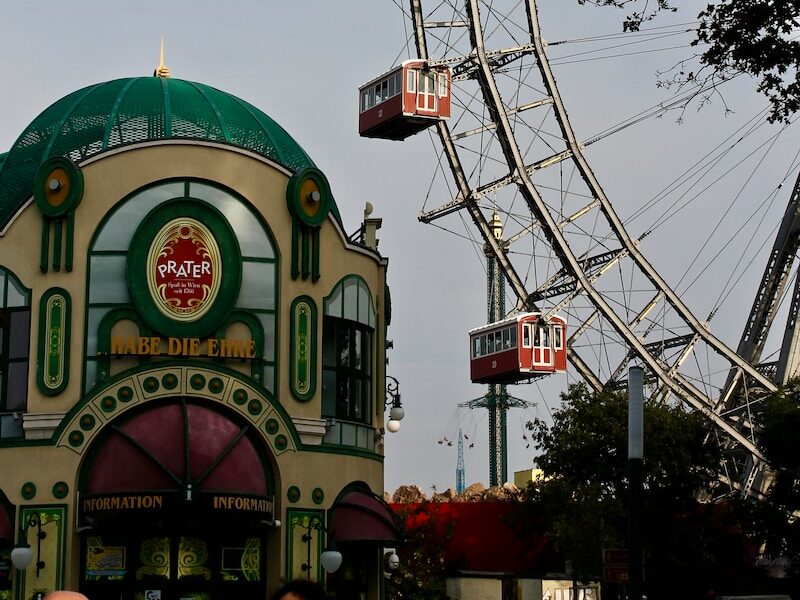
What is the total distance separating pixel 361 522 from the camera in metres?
36.9

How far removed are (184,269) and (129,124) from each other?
4.96 meters

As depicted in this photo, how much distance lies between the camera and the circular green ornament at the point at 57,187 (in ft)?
116

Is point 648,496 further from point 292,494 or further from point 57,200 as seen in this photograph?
point 57,200

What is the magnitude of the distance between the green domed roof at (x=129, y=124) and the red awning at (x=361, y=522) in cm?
740

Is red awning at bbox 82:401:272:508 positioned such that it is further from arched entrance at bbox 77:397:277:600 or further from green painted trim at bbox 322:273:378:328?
green painted trim at bbox 322:273:378:328

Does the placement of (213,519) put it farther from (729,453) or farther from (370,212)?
(729,453)

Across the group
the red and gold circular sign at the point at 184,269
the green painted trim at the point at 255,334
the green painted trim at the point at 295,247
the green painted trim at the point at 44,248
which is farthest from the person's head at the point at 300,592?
the green painted trim at the point at 295,247

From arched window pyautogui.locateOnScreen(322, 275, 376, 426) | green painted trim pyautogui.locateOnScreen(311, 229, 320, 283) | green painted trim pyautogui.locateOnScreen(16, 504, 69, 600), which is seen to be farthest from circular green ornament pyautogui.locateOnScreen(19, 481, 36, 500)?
green painted trim pyautogui.locateOnScreen(311, 229, 320, 283)

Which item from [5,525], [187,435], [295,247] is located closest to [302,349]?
[295,247]

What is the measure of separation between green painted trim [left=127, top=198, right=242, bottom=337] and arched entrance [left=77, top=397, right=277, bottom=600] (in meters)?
1.77

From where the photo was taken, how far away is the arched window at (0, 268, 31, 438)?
1391 inches

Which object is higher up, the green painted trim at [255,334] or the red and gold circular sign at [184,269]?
the red and gold circular sign at [184,269]

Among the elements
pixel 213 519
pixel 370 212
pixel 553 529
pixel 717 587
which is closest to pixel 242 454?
pixel 213 519

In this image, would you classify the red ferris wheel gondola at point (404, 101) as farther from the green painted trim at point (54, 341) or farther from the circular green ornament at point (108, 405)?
the circular green ornament at point (108, 405)
